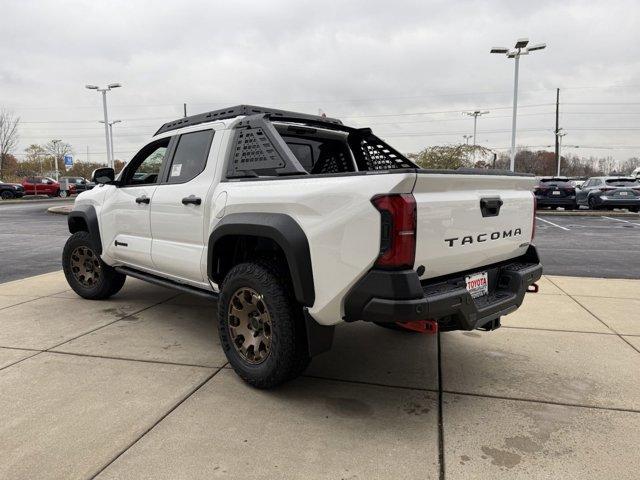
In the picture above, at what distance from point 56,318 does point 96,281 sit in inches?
27.8

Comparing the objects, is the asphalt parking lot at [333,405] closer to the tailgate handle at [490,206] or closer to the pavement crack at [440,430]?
the pavement crack at [440,430]

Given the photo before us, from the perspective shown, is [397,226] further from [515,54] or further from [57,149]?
[57,149]

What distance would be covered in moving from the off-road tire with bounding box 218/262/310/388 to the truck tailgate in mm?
865

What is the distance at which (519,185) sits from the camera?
3.44 meters

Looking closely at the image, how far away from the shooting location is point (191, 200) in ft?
12.4

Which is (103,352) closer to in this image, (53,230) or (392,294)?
(392,294)

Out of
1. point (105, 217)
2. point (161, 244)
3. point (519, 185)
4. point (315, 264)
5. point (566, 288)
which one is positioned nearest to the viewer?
point (315, 264)

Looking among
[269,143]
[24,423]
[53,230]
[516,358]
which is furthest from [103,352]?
[53,230]

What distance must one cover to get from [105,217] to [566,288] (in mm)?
5634

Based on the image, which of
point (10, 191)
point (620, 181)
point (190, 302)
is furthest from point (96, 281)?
point (10, 191)

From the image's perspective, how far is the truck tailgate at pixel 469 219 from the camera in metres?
2.66

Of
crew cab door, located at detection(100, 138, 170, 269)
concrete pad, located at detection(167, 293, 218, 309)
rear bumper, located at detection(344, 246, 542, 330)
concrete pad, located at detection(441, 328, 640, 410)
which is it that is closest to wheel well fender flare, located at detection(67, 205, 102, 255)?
crew cab door, located at detection(100, 138, 170, 269)

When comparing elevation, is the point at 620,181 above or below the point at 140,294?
above

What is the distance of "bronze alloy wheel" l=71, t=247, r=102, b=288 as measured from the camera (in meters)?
5.51
